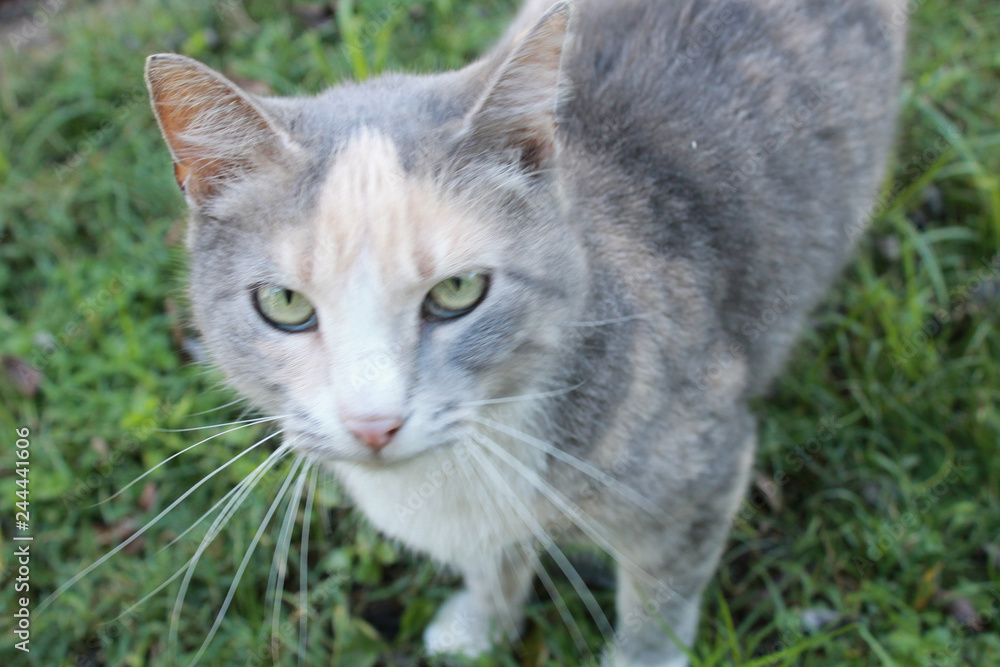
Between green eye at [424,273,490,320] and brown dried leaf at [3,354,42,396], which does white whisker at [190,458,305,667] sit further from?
brown dried leaf at [3,354,42,396]

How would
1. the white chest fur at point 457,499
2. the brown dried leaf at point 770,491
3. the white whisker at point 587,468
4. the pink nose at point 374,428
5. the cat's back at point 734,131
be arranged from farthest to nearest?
the brown dried leaf at point 770,491, the cat's back at point 734,131, the white chest fur at point 457,499, the white whisker at point 587,468, the pink nose at point 374,428

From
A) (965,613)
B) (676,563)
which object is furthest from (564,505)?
(965,613)

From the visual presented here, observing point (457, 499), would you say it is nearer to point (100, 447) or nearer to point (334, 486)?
point (334, 486)

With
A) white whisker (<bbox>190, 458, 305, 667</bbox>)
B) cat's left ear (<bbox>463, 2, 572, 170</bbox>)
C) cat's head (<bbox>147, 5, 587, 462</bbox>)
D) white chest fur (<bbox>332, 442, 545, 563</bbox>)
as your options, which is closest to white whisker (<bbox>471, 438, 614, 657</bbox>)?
white chest fur (<bbox>332, 442, 545, 563</bbox>)

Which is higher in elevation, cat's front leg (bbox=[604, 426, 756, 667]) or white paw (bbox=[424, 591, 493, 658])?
cat's front leg (bbox=[604, 426, 756, 667])

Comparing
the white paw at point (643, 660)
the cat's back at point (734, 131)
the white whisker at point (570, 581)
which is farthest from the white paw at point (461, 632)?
the cat's back at point (734, 131)

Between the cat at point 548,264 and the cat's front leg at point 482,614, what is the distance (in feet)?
0.03

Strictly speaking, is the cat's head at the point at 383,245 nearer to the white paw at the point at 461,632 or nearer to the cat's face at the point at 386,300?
the cat's face at the point at 386,300

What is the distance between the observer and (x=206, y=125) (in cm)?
161

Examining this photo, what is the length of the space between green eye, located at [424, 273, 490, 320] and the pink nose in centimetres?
23

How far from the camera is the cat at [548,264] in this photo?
1.49 m

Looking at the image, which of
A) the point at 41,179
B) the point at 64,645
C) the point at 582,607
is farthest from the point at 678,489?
the point at 41,179

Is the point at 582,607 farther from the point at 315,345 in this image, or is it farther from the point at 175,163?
the point at 175,163

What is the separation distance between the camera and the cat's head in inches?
56.8
